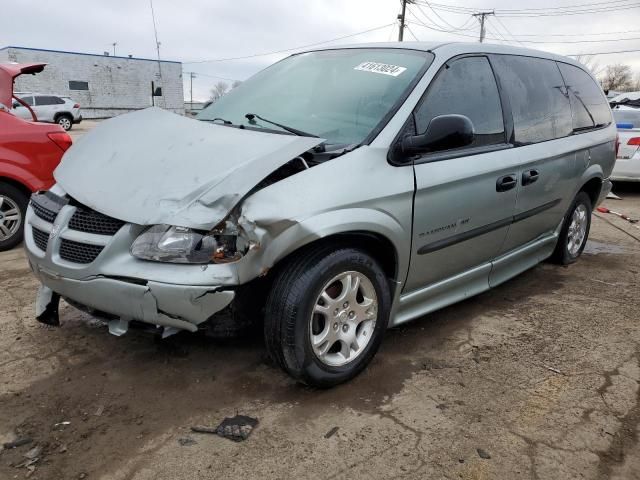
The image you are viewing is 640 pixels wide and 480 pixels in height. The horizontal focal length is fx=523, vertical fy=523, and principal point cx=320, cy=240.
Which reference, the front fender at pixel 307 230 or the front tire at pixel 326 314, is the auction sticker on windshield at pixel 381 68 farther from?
the front tire at pixel 326 314

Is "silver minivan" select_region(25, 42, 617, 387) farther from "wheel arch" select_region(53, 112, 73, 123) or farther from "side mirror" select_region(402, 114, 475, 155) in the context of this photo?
"wheel arch" select_region(53, 112, 73, 123)

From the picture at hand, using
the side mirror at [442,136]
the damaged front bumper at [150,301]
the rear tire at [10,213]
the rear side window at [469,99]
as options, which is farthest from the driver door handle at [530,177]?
the rear tire at [10,213]

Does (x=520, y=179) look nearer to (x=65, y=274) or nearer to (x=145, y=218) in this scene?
(x=145, y=218)

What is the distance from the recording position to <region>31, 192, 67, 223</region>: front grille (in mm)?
2666

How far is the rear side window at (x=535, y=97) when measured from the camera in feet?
11.5

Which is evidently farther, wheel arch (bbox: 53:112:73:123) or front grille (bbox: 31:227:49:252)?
wheel arch (bbox: 53:112:73:123)

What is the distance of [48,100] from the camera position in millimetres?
23062

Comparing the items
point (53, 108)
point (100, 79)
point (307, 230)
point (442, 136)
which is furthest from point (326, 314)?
point (100, 79)

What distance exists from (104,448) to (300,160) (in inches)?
59.0

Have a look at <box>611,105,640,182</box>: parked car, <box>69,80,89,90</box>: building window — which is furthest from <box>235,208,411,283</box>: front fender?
<box>69,80,89,90</box>: building window

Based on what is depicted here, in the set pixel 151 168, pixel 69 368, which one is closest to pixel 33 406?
pixel 69 368

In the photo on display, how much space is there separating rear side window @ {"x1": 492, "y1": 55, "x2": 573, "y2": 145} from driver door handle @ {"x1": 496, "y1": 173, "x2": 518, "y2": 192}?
29cm

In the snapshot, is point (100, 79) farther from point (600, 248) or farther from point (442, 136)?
point (442, 136)

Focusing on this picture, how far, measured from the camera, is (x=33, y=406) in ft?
8.07
